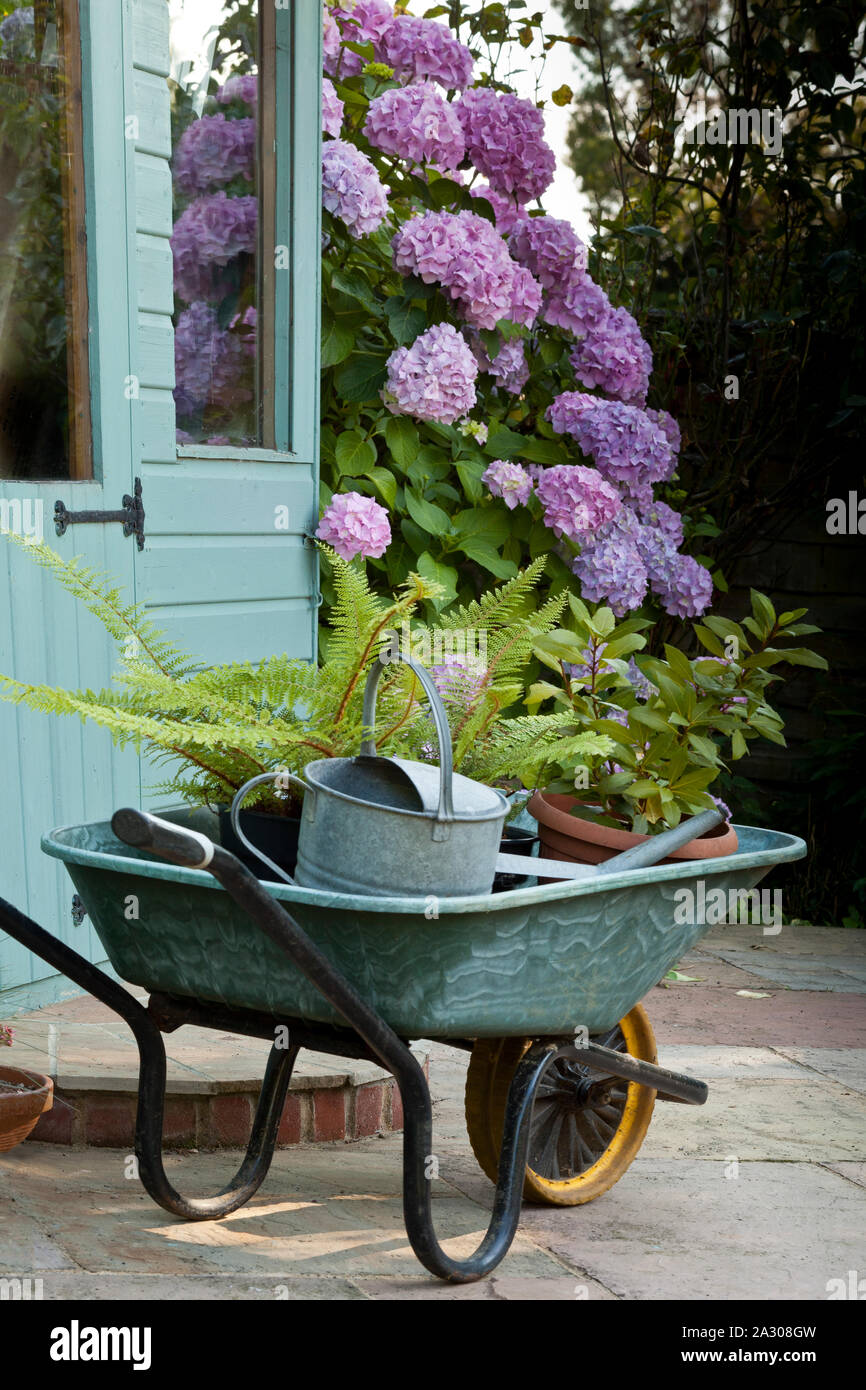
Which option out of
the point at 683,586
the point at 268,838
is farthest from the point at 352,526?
the point at 268,838

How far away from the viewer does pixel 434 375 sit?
396 cm

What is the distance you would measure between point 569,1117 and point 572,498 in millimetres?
2105

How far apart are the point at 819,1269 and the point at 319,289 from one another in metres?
2.62

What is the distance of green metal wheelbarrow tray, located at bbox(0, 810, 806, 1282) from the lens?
1.90 m

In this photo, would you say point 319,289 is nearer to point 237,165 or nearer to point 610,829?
point 237,165

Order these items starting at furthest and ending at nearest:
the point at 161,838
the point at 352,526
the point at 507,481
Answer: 1. the point at 507,481
2. the point at 352,526
3. the point at 161,838

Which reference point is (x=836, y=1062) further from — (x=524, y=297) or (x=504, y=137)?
(x=504, y=137)

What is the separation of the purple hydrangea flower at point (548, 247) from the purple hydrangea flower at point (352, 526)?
1.06 m

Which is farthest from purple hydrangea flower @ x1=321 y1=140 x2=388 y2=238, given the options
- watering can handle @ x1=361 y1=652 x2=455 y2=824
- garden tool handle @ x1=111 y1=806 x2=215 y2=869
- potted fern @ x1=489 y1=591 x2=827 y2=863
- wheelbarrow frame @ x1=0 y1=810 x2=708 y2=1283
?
garden tool handle @ x1=111 y1=806 x2=215 y2=869

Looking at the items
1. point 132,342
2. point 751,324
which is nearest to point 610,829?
point 132,342

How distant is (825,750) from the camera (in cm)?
571

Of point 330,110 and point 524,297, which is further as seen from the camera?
point 524,297

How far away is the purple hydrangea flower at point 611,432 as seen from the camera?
14.5 ft

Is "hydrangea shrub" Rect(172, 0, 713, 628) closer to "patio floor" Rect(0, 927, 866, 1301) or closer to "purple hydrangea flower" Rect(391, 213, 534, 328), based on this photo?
"purple hydrangea flower" Rect(391, 213, 534, 328)
